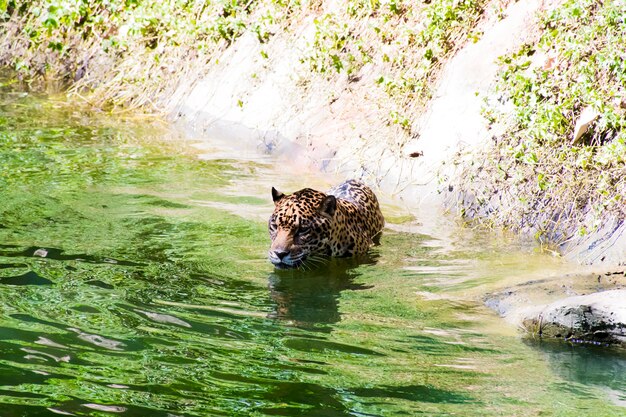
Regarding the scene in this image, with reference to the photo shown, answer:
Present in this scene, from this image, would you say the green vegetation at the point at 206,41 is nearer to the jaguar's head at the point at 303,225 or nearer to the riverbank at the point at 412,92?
the riverbank at the point at 412,92

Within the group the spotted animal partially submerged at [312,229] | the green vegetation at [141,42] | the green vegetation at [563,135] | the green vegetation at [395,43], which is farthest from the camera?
the green vegetation at [141,42]

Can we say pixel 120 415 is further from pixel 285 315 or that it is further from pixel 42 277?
pixel 42 277

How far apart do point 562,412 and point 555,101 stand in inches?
237

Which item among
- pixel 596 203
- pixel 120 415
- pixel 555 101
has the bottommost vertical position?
pixel 120 415

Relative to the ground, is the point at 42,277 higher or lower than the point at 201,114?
lower

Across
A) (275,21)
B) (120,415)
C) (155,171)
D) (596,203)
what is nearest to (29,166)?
(155,171)

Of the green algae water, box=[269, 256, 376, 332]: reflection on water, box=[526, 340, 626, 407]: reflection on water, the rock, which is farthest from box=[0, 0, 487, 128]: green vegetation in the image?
box=[526, 340, 626, 407]: reflection on water

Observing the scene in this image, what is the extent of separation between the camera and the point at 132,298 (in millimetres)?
7691

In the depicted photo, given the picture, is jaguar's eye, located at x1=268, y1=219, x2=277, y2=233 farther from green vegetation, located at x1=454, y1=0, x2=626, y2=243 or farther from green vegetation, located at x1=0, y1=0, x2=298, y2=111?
green vegetation, located at x1=0, y1=0, x2=298, y2=111

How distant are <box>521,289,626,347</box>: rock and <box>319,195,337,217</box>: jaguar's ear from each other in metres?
2.82

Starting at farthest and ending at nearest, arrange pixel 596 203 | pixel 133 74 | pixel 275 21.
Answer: pixel 133 74 < pixel 275 21 < pixel 596 203

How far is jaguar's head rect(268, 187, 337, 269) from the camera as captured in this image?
9.51m

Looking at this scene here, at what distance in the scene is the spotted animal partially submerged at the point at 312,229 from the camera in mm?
9398

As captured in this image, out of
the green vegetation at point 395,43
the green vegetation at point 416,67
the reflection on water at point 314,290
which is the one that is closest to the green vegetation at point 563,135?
the green vegetation at point 416,67
